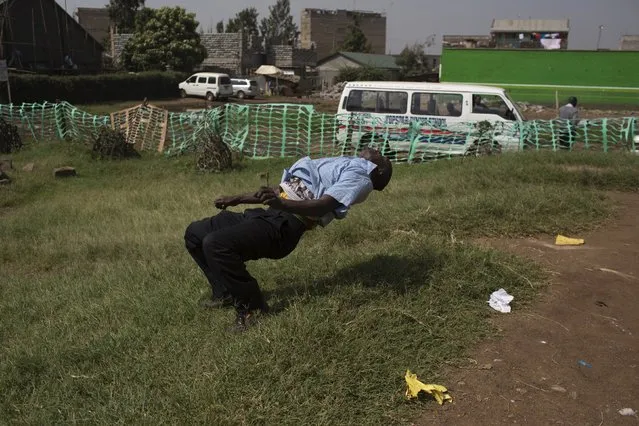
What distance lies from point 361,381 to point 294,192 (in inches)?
47.6

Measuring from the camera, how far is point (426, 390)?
278 cm

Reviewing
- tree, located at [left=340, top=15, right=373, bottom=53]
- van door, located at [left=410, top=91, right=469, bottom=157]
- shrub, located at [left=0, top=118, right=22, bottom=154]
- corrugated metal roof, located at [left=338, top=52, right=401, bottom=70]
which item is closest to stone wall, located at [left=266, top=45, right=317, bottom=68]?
corrugated metal roof, located at [left=338, top=52, right=401, bottom=70]

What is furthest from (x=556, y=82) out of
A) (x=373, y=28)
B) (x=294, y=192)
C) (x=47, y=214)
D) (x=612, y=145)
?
(x=373, y=28)

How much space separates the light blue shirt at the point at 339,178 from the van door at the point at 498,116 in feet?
29.1

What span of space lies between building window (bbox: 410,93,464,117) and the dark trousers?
9.32 meters

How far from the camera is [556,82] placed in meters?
32.9

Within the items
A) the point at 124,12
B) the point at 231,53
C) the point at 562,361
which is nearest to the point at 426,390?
the point at 562,361

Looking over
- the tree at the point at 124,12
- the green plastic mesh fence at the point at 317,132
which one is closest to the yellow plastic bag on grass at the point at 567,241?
the green plastic mesh fence at the point at 317,132

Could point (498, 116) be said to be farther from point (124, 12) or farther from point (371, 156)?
point (124, 12)

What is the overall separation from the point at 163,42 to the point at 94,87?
11822 mm

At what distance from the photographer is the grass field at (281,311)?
272cm

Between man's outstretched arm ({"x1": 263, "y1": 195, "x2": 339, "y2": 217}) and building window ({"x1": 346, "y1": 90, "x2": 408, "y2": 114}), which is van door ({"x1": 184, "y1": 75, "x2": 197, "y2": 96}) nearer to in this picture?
building window ({"x1": 346, "y1": 90, "x2": 408, "y2": 114})

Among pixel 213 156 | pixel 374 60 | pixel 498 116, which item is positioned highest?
pixel 374 60

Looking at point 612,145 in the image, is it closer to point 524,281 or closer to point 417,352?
point 524,281
